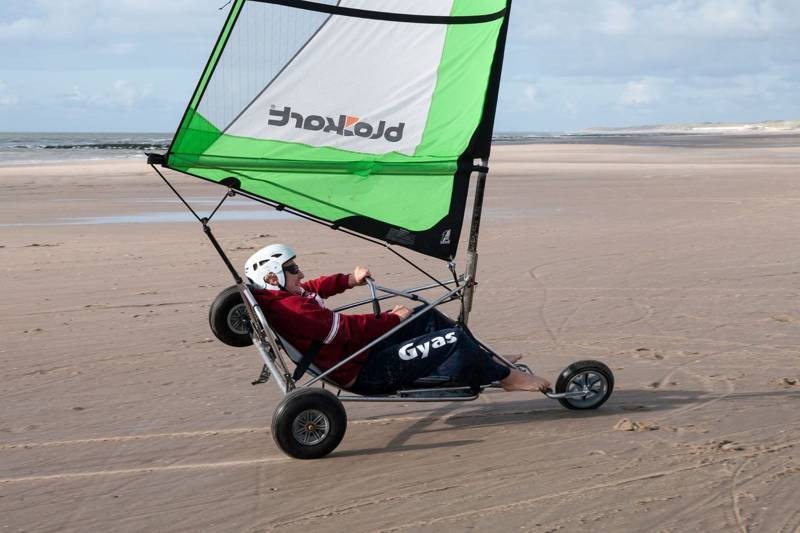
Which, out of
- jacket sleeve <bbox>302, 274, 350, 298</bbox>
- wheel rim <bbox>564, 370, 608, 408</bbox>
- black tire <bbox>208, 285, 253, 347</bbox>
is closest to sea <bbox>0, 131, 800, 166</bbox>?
black tire <bbox>208, 285, 253, 347</bbox>

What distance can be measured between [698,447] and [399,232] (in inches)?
84.0

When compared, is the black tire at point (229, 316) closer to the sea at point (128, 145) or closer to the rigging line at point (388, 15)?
the rigging line at point (388, 15)

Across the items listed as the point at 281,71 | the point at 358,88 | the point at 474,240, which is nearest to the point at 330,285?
the point at 474,240

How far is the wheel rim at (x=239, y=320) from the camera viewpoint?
260 inches

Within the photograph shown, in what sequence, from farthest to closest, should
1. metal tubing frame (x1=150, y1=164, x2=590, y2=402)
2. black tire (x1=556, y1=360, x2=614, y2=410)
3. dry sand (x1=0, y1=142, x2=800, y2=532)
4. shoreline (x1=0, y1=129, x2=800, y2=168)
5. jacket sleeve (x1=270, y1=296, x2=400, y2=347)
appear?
shoreline (x1=0, y1=129, x2=800, y2=168) → black tire (x1=556, y1=360, x2=614, y2=410) → jacket sleeve (x1=270, y1=296, x2=400, y2=347) → metal tubing frame (x1=150, y1=164, x2=590, y2=402) → dry sand (x1=0, y1=142, x2=800, y2=532)

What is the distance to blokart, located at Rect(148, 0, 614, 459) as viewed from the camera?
18.0ft

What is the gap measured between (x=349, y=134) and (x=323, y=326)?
115 centimetres

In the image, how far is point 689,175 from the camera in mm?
26969

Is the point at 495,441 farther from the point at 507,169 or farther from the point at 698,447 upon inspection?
the point at 507,169

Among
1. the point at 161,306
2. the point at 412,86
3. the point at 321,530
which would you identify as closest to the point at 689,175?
the point at 161,306

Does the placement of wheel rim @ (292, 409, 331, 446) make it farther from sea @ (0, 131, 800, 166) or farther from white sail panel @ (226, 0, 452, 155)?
sea @ (0, 131, 800, 166)

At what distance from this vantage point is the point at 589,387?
6.49 meters

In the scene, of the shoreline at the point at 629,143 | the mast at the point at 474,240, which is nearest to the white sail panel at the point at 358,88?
the mast at the point at 474,240

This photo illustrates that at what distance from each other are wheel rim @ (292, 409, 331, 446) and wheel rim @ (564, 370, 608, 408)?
173 cm
